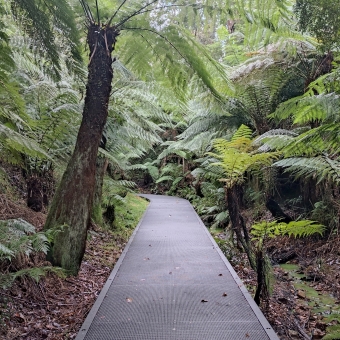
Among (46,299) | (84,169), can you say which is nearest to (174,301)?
(46,299)

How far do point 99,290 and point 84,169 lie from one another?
3.54ft

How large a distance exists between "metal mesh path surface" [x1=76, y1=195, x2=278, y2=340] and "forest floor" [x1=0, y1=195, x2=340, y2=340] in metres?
0.22

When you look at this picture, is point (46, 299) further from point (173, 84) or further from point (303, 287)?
point (303, 287)

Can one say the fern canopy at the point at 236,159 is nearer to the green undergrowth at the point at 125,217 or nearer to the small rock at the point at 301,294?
the small rock at the point at 301,294

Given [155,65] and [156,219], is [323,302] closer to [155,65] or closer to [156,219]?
[155,65]

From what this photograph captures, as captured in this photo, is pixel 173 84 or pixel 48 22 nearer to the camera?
pixel 48 22

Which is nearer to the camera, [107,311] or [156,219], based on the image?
[107,311]

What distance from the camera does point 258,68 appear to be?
5445mm

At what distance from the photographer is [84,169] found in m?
3.20

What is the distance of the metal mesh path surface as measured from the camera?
216cm

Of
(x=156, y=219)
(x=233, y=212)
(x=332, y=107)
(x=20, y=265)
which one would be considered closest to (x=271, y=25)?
(x=332, y=107)

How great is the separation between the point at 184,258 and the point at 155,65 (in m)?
2.12

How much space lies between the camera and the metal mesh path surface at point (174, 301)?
2.16m

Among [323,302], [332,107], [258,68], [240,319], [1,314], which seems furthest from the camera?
[258,68]
